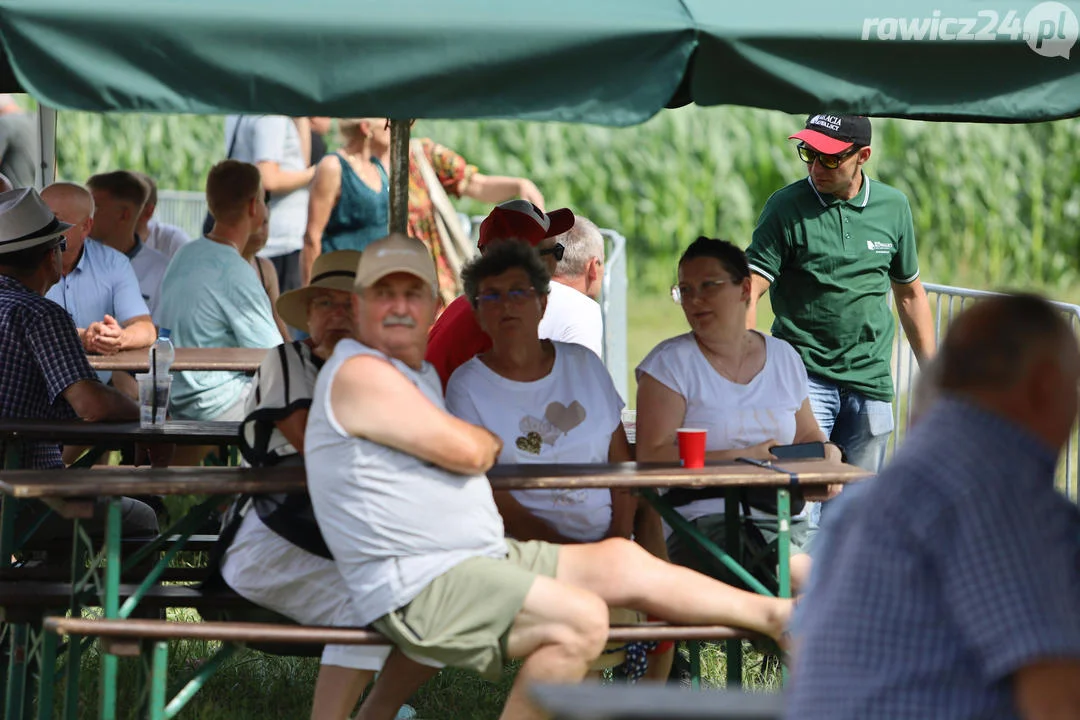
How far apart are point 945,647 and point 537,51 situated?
5.83ft

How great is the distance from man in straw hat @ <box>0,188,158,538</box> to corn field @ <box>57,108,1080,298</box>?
12.7m

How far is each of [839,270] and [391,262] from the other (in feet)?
8.46

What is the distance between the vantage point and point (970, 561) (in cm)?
220

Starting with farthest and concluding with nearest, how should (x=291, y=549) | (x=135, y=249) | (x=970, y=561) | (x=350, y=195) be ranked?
(x=350, y=195) < (x=135, y=249) < (x=291, y=549) < (x=970, y=561)

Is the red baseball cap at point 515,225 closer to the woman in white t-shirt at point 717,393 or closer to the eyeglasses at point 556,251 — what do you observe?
the eyeglasses at point 556,251

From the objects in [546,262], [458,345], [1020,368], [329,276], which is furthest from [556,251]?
[1020,368]

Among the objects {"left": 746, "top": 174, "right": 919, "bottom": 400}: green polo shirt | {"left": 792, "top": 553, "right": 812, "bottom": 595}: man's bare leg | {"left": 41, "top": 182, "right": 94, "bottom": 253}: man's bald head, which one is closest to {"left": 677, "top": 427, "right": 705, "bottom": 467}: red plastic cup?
{"left": 792, "top": 553, "right": 812, "bottom": 595}: man's bare leg

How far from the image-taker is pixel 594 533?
443 centimetres

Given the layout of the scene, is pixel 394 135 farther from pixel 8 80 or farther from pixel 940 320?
pixel 940 320

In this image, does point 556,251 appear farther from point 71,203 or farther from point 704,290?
point 71,203

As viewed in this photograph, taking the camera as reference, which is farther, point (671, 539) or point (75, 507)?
point (671, 539)

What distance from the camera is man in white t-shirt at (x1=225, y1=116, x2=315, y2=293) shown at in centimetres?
970

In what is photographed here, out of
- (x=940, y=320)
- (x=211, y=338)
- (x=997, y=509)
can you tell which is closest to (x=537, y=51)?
(x=997, y=509)

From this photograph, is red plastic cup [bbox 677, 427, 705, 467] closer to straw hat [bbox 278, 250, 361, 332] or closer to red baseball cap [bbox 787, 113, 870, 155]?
straw hat [bbox 278, 250, 361, 332]
